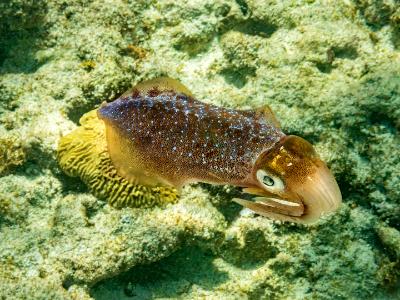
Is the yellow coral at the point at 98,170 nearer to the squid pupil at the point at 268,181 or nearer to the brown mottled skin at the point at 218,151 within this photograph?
the brown mottled skin at the point at 218,151

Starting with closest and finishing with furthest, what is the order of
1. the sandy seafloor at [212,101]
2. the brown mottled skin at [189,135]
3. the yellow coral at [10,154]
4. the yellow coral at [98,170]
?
the brown mottled skin at [189,135] → the sandy seafloor at [212,101] → the yellow coral at [98,170] → the yellow coral at [10,154]

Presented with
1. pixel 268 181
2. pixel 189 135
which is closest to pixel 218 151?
pixel 189 135

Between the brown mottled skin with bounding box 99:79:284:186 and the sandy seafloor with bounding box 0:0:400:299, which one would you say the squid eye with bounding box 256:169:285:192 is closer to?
the brown mottled skin with bounding box 99:79:284:186

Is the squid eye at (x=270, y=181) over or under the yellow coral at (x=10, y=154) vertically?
over

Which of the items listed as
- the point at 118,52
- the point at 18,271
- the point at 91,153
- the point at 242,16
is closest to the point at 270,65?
the point at 242,16

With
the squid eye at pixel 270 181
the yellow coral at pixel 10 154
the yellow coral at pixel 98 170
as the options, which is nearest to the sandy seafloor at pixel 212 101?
the yellow coral at pixel 10 154

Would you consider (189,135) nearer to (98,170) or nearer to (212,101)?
(98,170)

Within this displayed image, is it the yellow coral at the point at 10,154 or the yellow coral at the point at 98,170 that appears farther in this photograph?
the yellow coral at the point at 10,154

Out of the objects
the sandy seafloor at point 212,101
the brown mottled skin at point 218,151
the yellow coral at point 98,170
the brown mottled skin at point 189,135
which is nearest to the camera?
the brown mottled skin at point 218,151
